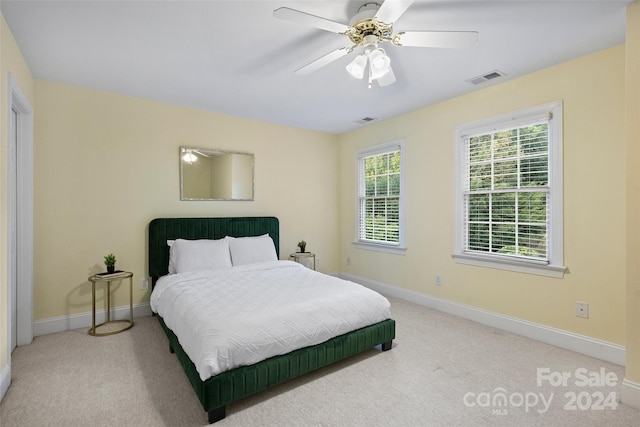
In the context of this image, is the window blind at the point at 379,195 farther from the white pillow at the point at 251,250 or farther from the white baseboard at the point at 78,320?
the white baseboard at the point at 78,320

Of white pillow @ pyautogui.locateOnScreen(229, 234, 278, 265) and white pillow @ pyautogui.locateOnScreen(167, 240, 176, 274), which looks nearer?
white pillow @ pyautogui.locateOnScreen(167, 240, 176, 274)

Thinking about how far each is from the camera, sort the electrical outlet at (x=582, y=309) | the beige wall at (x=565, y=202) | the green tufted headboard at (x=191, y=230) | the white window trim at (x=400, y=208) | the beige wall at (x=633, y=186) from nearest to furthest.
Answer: the beige wall at (x=633, y=186) → the beige wall at (x=565, y=202) → the electrical outlet at (x=582, y=309) → the green tufted headboard at (x=191, y=230) → the white window trim at (x=400, y=208)

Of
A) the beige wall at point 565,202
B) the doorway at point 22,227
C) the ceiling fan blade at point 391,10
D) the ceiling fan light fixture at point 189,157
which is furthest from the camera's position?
the ceiling fan light fixture at point 189,157

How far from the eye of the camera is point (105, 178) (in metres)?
3.45

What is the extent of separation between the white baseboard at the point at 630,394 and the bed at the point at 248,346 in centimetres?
154

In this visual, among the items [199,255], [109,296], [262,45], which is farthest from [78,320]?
[262,45]

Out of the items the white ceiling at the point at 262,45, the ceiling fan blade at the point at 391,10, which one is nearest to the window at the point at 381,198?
the white ceiling at the point at 262,45

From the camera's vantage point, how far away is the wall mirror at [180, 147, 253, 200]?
13.0ft

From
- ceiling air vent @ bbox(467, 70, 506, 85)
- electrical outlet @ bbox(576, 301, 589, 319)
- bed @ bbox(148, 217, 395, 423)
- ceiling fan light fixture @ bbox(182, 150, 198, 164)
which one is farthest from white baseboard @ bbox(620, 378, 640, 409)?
ceiling fan light fixture @ bbox(182, 150, 198, 164)

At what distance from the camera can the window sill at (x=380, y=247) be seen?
4352 millimetres

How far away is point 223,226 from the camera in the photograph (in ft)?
13.4

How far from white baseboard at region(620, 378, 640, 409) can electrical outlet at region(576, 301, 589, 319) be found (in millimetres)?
742

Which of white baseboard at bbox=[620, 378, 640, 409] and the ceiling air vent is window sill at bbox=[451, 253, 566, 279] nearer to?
white baseboard at bbox=[620, 378, 640, 409]

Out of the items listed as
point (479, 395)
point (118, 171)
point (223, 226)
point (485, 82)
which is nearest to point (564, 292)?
point (479, 395)
